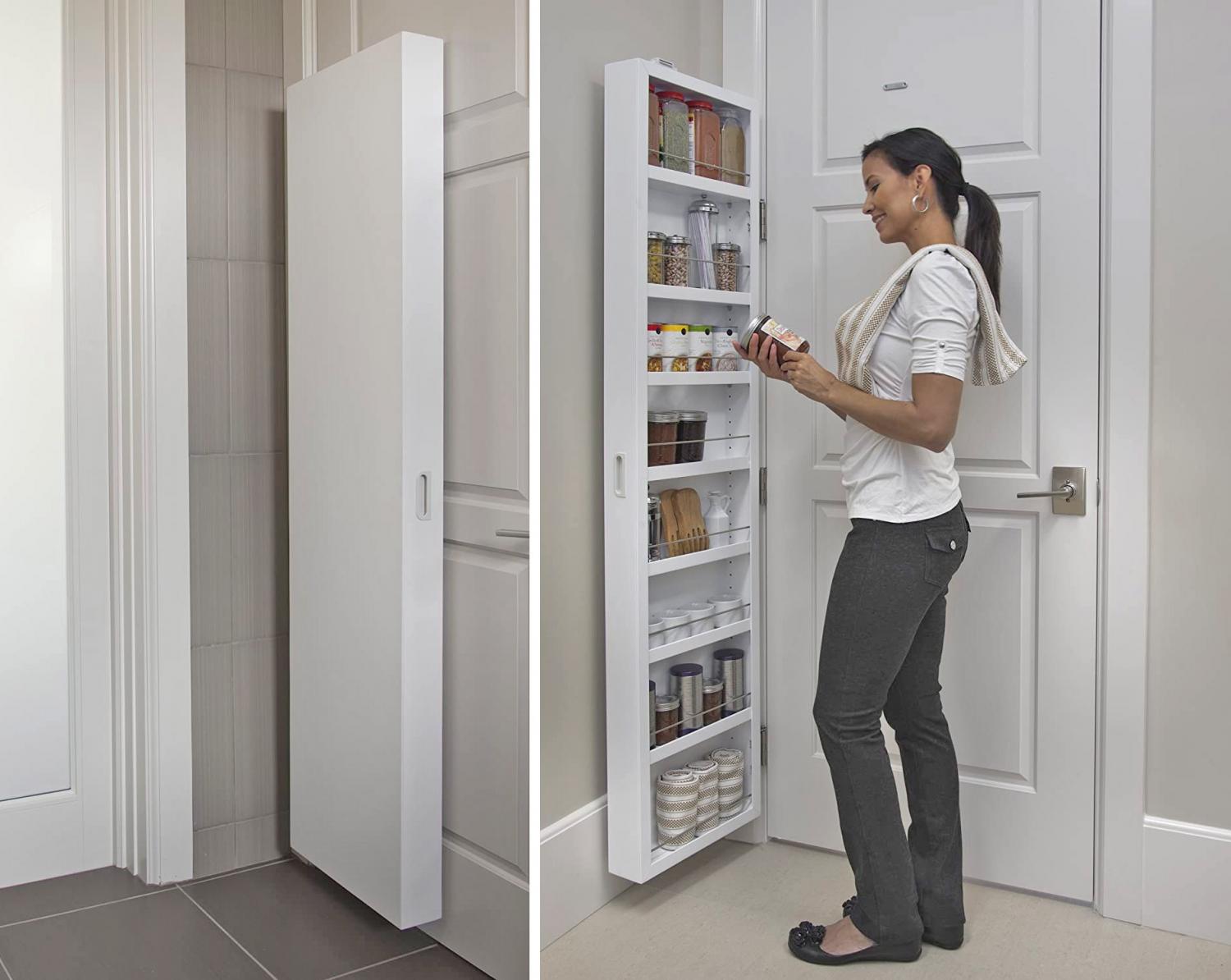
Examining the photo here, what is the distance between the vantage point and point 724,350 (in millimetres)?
1067

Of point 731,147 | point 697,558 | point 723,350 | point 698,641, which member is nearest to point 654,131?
point 731,147

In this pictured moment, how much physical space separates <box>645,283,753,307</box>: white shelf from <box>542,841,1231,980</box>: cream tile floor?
1.79 ft

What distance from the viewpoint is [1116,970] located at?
0.71m

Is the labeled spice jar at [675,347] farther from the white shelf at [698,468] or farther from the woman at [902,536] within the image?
the woman at [902,536]

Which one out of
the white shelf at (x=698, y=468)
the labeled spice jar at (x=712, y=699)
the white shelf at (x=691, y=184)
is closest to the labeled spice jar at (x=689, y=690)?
the labeled spice jar at (x=712, y=699)

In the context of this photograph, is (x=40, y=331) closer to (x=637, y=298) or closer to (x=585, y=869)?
(x=637, y=298)

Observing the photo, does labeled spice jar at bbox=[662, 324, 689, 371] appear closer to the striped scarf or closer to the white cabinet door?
the striped scarf

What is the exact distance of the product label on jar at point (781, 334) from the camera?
741mm

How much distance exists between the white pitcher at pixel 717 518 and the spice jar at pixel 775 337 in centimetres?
24

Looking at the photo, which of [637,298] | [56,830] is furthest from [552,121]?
[56,830]

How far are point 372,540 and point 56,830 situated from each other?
0.28m

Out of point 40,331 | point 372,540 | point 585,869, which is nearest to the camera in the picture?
point 40,331

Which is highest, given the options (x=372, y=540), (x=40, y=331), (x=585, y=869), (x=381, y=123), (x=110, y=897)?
(x=381, y=123)

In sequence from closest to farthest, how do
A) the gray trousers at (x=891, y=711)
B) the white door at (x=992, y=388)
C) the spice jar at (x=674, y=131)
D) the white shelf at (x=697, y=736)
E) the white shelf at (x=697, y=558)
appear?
1. the white door at (x=992, y=388)
2. the gray trousers at (x=891, y=711)
3. the white shelf at (x=697, y=558)
4. the spice jar at (x=674, y=131)
5. the white shelf at (x=697, y=736)
